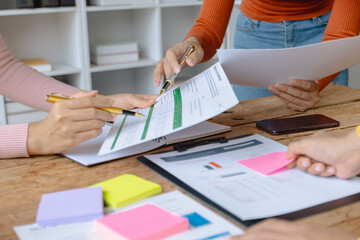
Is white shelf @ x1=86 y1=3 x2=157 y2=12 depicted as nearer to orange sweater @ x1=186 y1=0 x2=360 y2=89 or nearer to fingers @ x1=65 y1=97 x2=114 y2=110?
orange sweater @ x1=186 y1=0 x2=360 y2=89

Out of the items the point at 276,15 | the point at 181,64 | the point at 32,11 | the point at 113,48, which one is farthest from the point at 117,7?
the point at 181,64

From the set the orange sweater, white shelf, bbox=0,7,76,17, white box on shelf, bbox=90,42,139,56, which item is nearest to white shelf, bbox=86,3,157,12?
white shelf, bbox=0,7,76,17

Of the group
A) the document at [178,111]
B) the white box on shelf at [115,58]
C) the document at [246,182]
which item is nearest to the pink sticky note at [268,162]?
the document at [246,182]

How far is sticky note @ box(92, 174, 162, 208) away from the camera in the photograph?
0.71m

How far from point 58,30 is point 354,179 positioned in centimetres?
245

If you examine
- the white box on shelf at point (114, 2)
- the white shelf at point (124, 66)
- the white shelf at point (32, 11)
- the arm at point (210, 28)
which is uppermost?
the white box on shelf at point (114, 2)

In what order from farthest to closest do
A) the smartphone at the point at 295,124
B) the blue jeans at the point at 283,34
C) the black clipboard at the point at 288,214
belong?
the blue jeans at the point at 283,34 < the smartphone at the point at 295,124 < the black clipboard at the point at 288,214

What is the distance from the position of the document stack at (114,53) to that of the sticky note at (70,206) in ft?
7.05

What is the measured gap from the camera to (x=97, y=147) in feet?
3.24

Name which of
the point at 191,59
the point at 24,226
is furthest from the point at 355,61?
the point at 24,226

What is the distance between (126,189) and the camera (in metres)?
0.75

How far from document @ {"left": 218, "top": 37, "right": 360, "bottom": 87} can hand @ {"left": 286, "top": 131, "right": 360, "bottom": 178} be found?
32 centimetres

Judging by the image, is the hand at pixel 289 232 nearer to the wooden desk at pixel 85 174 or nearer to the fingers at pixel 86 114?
the wooden desk at pixel 85 174

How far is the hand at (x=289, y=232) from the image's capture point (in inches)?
22.1
